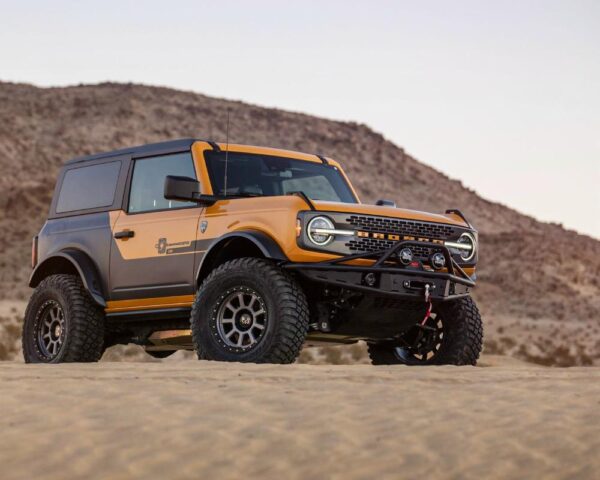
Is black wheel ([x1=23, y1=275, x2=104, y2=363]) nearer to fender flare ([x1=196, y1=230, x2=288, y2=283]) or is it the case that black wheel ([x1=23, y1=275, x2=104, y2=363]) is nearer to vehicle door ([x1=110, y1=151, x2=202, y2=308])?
vehicle door ([x1=110, y1=151, x2=202, y2=308])

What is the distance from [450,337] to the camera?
38.1ft

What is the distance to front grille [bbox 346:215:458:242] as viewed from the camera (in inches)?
410

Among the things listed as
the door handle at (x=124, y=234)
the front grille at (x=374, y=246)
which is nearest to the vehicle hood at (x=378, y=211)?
the front grille at (x=374, y=246)

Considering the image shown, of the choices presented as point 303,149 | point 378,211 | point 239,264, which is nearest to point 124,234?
point 239,264

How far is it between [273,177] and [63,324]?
2716 mm

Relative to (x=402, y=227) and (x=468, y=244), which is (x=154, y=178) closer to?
(x=402, y=227)

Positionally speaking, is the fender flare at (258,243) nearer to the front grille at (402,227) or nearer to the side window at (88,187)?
the front grille at (402,227)

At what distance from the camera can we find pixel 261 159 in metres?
11.9

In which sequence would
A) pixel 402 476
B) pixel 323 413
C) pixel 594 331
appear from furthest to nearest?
pixel 594 331
pixel 323 413
pixel 402 476

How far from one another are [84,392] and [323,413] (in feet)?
6.30

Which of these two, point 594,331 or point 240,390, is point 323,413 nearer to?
point 240,390

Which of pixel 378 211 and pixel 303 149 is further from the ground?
pixel 303 149

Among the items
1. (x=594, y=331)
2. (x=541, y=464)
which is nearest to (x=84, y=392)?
(x=541, y=464)

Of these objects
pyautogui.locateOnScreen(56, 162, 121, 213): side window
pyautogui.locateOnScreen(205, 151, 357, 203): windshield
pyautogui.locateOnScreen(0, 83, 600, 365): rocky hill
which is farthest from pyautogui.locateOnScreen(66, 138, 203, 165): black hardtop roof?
pyautogui.locateOnScreen(0, 83, 600, 365): rocky hill
